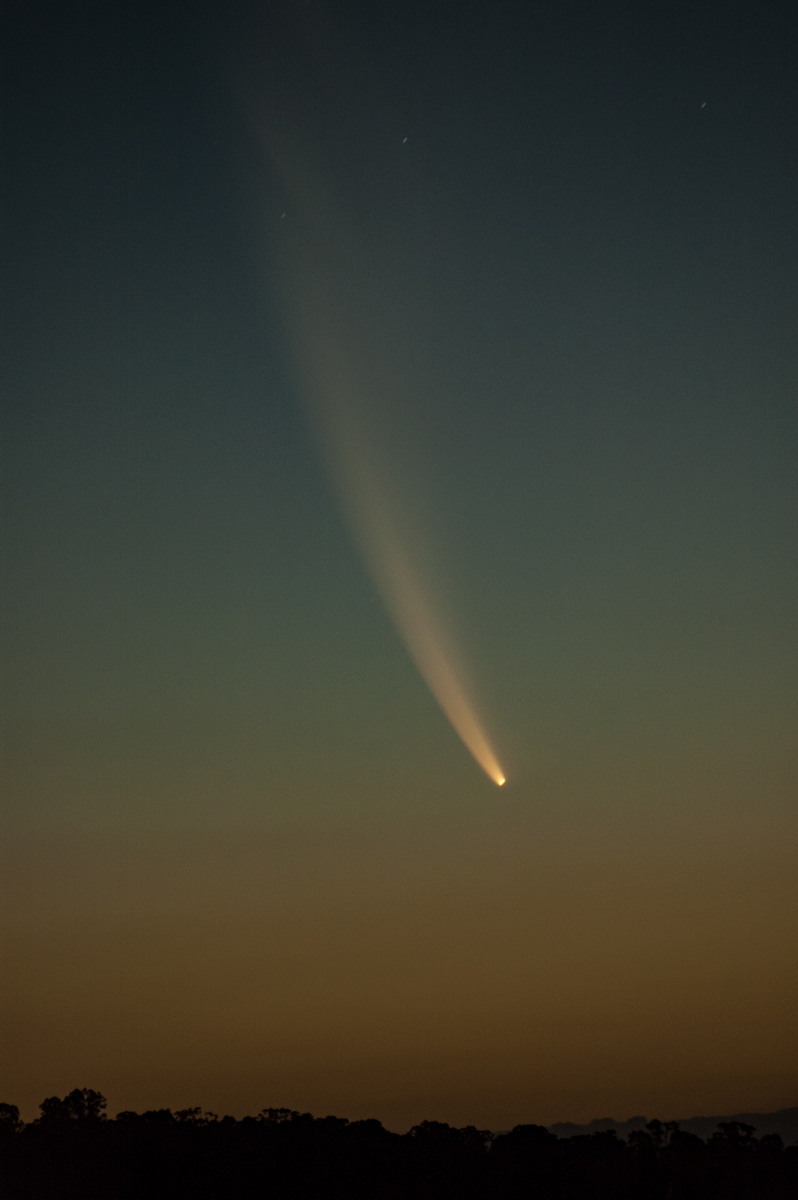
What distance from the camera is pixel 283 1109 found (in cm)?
12538

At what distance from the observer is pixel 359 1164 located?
103 m

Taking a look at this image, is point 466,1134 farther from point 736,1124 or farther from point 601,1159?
point 736,1124

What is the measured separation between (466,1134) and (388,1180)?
2104 centimetres

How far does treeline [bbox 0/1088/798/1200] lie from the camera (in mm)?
96562

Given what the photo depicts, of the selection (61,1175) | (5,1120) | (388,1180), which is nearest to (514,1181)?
(388,1180)

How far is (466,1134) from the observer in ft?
389

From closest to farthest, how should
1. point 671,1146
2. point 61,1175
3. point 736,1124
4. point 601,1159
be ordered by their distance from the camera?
1. point 61,1175
2. point 601,1159
3. point 671,1146
4. point 736,1124

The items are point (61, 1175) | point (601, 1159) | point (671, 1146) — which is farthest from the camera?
point (671, 1146)

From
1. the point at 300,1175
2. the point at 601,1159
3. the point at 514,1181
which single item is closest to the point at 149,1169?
the point at 300,1175

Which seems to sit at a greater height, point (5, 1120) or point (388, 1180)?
point (5, 1120)

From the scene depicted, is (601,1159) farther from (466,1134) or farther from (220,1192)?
(220,1192)

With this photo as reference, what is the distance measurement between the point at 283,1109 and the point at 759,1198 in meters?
48.3

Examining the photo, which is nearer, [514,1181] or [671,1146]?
[514,1181]

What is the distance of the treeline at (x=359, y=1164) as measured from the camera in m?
96.6
